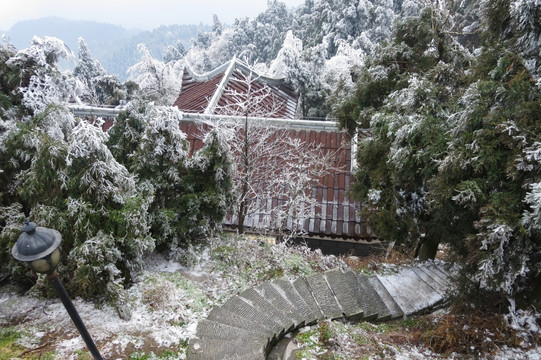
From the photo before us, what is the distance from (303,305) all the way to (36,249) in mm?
3660

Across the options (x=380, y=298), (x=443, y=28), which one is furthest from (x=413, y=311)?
(x=443, y=28)

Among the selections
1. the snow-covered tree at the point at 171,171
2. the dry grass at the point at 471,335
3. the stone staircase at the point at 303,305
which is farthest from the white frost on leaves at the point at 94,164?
the dry grass at the point at 471,335

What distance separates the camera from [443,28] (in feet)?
23.4

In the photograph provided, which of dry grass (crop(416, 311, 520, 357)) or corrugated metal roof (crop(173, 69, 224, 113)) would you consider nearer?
dry grass (crop(416, 311, 520, 357))

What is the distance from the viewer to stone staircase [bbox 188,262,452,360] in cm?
429

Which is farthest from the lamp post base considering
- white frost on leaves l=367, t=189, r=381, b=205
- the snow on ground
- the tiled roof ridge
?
the tiled roof ridge

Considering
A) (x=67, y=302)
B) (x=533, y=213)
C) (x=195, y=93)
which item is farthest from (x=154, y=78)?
(x=533, y=213)

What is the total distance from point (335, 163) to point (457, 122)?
5.26 metres

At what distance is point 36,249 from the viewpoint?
2.83m

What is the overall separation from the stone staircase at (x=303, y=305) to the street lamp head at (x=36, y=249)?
6.91 ft

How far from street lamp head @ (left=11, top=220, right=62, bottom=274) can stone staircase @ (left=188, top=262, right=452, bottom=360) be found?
211cm

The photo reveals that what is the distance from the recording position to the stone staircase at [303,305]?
14.1 ft

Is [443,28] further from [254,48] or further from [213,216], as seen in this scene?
[254,48]

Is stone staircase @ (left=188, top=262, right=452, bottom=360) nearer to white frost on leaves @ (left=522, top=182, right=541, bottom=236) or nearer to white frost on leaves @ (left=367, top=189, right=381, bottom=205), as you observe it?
white frost on leaves @ (left=367, top=189, right=381, bottom=205)
